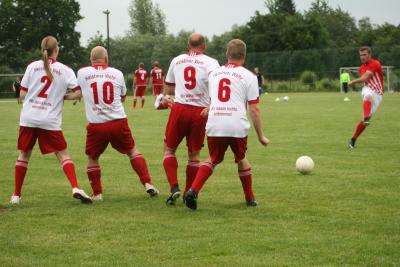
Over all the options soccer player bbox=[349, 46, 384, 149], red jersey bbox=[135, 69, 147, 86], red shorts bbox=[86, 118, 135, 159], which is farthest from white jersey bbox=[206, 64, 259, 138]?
red jersey bbox=[135, 69, 147, 86]

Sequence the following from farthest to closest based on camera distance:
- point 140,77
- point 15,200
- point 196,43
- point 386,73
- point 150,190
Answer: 1. point 386,73
2. point 140,77
3. point 150,190
4. point 15,200
5. point 196,43

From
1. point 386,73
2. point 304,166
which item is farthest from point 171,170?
point 386,73

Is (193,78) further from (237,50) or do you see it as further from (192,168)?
(192,168)

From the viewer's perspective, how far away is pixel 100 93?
26.1ft

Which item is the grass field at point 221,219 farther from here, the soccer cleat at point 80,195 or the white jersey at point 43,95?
the white jersey at point 43,95

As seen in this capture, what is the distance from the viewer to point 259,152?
13188 millimetres

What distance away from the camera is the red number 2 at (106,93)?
7.97m

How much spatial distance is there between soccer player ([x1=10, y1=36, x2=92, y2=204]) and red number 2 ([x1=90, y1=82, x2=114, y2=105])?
0.20m

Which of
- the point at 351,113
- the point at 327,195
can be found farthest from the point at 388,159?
the point at 351,113

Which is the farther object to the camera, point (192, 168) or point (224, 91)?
point (192, 168)

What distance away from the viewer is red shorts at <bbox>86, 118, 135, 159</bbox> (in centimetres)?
799

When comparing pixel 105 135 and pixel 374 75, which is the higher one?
pixel 374 75

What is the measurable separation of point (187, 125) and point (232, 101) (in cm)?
79

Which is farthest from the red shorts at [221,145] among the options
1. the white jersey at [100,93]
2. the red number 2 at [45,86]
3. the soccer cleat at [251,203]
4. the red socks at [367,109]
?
the red socks at [367,109]
